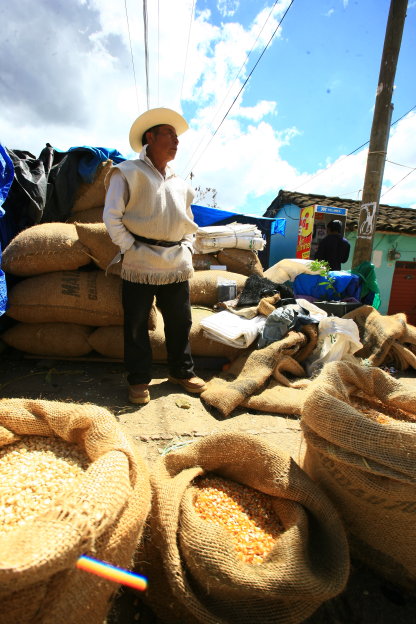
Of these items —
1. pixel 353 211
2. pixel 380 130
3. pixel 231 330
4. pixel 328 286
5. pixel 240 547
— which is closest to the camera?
pixel 240 547

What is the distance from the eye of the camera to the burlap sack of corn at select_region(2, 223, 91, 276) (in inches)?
120

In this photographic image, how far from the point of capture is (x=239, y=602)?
1074mm

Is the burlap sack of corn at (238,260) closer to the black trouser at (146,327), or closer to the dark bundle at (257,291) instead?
the dark bundle at (257,291)

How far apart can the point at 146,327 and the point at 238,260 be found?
2638mm

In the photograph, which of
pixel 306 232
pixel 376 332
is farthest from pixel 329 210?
pixel 376 332

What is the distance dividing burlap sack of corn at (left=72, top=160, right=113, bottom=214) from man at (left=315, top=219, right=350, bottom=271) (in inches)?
149

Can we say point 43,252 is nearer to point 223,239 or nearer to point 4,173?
point 4,173

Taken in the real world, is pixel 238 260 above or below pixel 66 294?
above

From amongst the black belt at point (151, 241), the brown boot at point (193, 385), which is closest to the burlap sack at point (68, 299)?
the black belt at point (151, 241)

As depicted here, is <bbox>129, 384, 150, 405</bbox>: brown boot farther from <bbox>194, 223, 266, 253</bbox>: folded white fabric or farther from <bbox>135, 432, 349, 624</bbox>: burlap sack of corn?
<bbox>194, 223, 266, 253</bbox>: folded white fabric

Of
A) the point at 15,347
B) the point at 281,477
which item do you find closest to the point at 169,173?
the point at 15,347

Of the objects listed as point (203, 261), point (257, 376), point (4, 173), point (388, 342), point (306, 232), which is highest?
point (4, 173)

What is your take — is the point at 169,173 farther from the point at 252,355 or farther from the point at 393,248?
the point at 393,248

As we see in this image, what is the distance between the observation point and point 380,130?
5.35 meters
